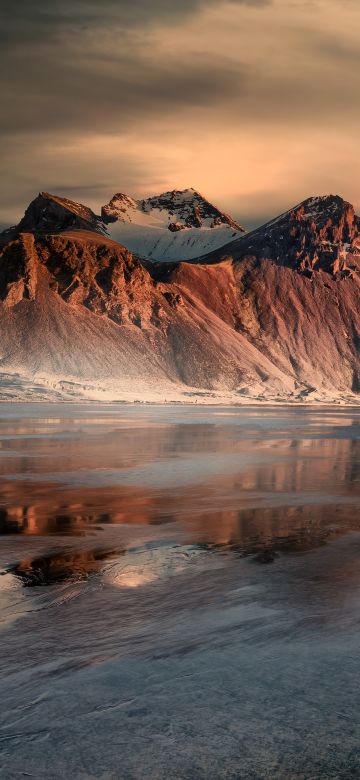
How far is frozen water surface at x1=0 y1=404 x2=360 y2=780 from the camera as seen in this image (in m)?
4.46

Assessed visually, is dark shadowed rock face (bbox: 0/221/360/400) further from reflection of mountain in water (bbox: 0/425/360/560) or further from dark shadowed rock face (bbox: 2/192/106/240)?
reflection of mountain in water (bbox: 0/425/360/560)

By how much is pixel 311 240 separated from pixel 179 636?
162 meters

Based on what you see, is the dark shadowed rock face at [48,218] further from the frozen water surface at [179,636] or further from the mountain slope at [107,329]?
the frozen water surface at [179,636]

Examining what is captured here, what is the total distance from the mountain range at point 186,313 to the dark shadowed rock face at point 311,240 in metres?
0.29

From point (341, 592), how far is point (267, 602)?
0.89 metres

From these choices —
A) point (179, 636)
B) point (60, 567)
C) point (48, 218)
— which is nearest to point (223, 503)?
point (60, 567)

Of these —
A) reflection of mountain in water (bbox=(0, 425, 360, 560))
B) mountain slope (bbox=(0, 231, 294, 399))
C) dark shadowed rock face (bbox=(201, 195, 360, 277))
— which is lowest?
reflection of mountain in water (bbox=(0, 425, 360, 560))

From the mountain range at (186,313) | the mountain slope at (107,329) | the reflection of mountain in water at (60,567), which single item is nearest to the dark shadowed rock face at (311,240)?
the mountain range at (186,313)

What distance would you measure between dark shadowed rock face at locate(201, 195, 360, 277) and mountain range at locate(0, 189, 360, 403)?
0.96 ft

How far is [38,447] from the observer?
A: 27875 millimetres

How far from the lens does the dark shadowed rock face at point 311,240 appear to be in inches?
6334

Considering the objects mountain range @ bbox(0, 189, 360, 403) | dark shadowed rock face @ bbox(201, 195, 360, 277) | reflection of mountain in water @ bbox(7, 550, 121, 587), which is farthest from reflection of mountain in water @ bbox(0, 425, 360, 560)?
dark shadowed rock face @ bbox(201, 195, 360, 277)

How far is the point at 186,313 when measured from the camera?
13275 centimetres

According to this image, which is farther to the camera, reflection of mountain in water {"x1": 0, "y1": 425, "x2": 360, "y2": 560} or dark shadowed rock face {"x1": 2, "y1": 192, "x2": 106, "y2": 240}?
dark shadowed rock face {"x1": 2, "y1": 192, "x2": 106, "y2": 240}
